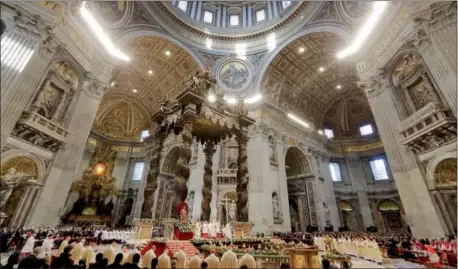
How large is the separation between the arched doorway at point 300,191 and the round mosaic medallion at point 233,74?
23.9 feet

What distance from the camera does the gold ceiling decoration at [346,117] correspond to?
21906mm

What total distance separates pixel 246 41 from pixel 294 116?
8116 mm

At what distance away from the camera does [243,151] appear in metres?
9.11

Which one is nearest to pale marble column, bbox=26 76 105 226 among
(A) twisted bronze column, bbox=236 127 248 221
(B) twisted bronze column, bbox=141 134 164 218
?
(B) twisted bronze column, bbox=141 134 164 218

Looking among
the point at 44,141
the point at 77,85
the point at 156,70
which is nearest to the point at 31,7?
the point at 77,85

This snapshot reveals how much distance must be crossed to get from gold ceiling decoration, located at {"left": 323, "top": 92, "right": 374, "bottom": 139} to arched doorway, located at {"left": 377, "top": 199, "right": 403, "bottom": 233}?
7.03 meters

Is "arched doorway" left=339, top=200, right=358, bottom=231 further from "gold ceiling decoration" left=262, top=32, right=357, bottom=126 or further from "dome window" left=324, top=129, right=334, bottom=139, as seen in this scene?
"gold ceiling decoration" left=262, top=32, right=357, bottom=126

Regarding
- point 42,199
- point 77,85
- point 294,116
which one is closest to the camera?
point 42,199

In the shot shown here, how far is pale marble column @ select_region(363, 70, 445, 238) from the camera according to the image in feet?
26.4

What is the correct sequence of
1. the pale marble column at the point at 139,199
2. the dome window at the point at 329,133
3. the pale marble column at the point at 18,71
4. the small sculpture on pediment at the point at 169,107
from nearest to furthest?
the pale marble column at the point at 18,71, the small sculpture on pediment at the point at 169,107, the pale marble column at the point at 139,199, the dome window at the point at 329,133

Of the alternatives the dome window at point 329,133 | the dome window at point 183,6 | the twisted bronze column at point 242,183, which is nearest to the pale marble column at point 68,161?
the twisted bronze column at point 242,183

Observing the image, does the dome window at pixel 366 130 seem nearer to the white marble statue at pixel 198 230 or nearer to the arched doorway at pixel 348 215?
the arched doorway at pixel 348 215

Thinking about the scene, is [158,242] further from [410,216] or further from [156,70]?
[156,70]

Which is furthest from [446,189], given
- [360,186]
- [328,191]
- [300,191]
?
[360,186]
